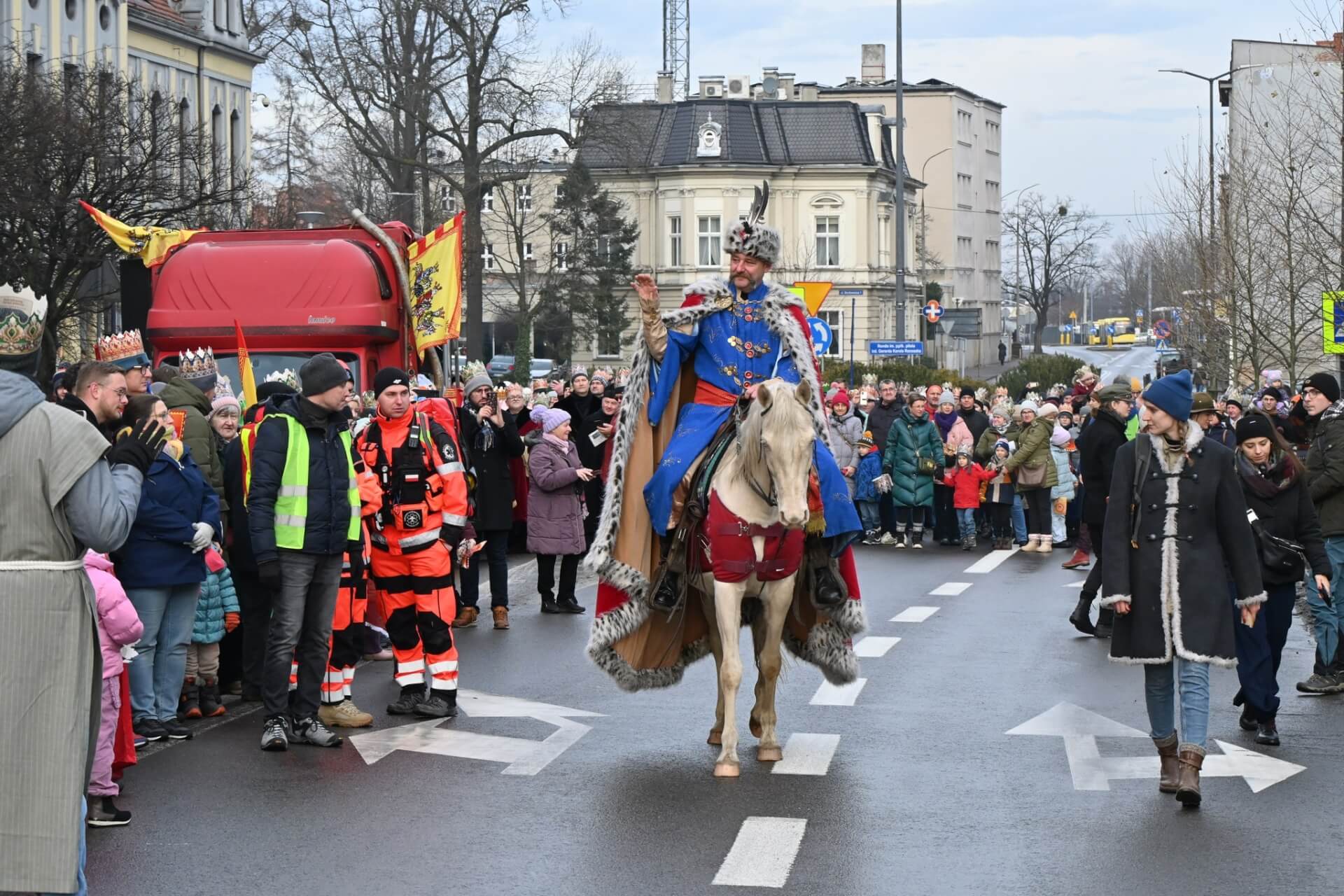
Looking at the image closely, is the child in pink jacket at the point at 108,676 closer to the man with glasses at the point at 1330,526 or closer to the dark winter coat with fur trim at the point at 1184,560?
the dark winter coat with fur trim at the point at 1184,560

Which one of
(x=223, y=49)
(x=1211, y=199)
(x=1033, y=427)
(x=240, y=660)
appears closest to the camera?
(x=240, y=660)

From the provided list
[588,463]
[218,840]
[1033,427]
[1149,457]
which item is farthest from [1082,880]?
[1033,427]

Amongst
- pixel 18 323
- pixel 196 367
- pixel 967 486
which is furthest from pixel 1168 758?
pixel 967 486

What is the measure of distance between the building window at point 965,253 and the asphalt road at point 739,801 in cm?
10580

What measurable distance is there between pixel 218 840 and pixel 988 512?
17277mm

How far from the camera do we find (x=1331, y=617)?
12.0 meters

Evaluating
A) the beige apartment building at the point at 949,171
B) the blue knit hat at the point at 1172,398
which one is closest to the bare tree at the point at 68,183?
the blue knit hat at the point at 1172,398

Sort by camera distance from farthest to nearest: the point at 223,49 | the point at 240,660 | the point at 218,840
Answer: the point at 223,49 < the point at 240,660 < the point at 218,840

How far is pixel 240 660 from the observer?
39.7 feet

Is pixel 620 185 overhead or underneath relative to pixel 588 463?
overhead

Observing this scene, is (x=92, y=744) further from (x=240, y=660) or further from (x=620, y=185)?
(x=620, y=185)

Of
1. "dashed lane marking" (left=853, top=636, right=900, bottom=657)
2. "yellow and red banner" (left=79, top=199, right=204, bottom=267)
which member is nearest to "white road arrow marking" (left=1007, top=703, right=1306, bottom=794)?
"dashed lane marking" (left=853, top=636, right=900, bottom=657)

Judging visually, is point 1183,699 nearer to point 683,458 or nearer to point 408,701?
point 683,458

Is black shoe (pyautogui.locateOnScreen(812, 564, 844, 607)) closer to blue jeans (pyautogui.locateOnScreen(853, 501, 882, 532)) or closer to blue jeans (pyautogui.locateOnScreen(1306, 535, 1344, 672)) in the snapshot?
blue jeans (pyautogui.locateOnScreen(1306, 535, 1344, 672))
